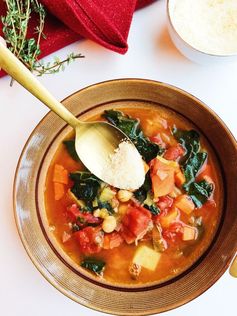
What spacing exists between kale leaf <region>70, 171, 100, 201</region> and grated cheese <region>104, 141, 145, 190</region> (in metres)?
0.09

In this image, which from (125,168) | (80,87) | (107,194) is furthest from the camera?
(80,87)

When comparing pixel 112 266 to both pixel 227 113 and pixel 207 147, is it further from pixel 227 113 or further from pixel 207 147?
pixel 227 113

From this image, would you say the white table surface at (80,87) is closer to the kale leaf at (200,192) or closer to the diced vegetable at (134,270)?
the diced vegetable at (134,270)

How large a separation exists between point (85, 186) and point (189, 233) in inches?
23.8

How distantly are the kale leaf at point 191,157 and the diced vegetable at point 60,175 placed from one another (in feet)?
2.07

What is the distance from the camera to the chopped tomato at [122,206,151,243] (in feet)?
9.34

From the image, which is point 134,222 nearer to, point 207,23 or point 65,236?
point 65,236

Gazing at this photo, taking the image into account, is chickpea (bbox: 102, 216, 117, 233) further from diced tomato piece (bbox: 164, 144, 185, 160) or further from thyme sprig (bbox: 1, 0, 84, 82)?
thyme sprig (bbox: 1, 0, 84, 82)

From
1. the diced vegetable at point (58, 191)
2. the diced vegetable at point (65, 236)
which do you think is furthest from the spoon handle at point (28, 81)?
the diced vegetable at point (65, 236)

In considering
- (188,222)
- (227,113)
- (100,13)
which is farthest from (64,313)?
(100,13)

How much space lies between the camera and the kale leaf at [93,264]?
2.88m

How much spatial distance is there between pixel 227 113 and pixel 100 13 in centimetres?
89

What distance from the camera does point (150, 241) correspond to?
9.53 ft

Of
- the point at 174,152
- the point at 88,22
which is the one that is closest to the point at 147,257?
the point at 174,152
